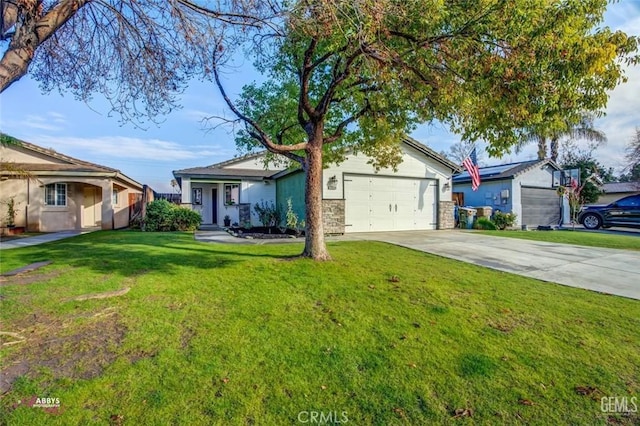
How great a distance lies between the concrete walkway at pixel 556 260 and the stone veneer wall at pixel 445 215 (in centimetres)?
505

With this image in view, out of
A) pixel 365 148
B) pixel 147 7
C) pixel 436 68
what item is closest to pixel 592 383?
pixel 436 68

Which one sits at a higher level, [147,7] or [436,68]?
[147,7]

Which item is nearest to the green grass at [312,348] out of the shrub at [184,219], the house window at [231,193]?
the shrub at [184,219]

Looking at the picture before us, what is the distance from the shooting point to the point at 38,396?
8.31 ft

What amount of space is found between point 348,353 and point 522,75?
4585 millimetres

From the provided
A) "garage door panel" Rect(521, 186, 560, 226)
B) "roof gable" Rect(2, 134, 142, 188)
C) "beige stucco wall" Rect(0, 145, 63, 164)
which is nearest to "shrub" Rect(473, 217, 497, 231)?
"garage door panel" Rect(521, 186, 560, 226)

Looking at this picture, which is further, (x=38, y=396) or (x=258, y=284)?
(x=258, y=284)

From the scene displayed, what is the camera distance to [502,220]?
17156 mm

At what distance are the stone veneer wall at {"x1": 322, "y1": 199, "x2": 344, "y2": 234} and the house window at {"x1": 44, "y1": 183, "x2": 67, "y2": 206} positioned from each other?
12.9m

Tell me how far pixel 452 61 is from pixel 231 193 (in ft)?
50.1

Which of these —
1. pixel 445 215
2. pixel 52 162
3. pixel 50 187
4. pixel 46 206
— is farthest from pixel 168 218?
pixel 445 215

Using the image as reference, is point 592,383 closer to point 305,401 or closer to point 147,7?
point 305,401

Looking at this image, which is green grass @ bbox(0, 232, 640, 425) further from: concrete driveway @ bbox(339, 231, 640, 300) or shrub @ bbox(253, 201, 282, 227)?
shrub @ bbox(253, 201, 282, 227)

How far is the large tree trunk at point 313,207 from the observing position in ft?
23.4
